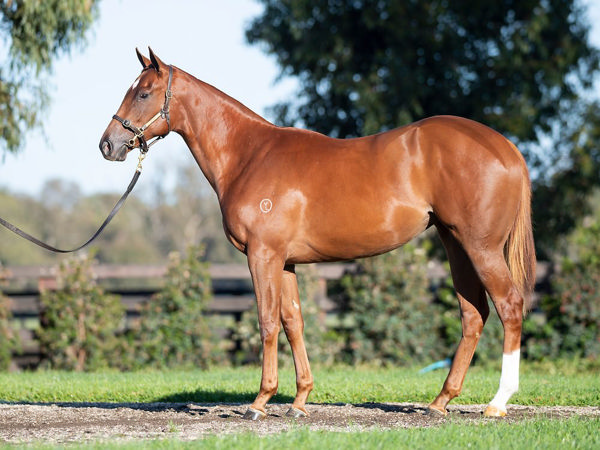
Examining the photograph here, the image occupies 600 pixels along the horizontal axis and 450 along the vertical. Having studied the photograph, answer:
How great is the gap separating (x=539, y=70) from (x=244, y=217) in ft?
45.8

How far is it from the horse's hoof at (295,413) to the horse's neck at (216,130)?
184 centimetres

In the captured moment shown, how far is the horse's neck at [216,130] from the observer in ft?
20.6

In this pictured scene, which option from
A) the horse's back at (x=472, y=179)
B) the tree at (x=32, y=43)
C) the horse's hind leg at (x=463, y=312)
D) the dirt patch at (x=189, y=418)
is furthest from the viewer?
the tree at (x=32, y=43)

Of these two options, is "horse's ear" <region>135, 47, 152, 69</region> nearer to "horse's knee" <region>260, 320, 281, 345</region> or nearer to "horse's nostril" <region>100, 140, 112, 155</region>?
"horse's nostril" <region>100, 140, 112, 155</region>

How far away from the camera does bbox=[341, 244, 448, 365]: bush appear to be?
11641 millimetres

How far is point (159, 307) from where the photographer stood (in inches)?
455

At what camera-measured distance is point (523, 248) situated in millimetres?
5926

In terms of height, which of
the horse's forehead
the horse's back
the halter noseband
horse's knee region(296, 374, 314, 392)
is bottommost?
horse's knee region(296, 374, 314, 392)

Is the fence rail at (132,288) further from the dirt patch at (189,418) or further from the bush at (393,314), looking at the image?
the dirt patch at (189,418)

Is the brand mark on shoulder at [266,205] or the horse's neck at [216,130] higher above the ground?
the horse's neck at [216,130]

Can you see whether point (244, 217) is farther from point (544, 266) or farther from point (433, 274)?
point (544, 266)

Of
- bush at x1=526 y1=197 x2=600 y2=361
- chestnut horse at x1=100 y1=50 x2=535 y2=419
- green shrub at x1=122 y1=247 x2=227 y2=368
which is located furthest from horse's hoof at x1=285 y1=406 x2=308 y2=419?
bush at x1=526 y1=197 x2=600 y2=361

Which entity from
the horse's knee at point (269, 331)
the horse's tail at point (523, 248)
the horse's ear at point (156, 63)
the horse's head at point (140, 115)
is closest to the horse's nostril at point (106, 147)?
the horse's head at point (140, 115)

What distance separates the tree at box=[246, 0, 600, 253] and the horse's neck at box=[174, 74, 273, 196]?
10852mm
